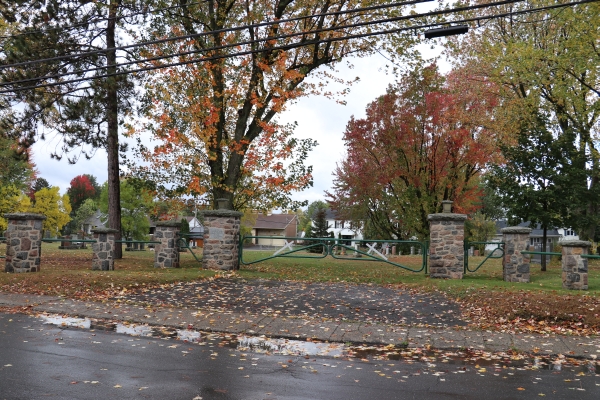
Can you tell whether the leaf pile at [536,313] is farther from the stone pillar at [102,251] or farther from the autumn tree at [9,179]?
the autumn tree at [9,179]

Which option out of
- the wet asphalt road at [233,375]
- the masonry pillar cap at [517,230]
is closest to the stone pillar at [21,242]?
the wet asphalt road at [233,375]

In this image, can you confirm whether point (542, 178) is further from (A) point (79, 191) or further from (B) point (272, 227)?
(A) point (79, 191)

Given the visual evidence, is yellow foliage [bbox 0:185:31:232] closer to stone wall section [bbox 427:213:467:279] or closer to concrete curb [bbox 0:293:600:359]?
concrete curb [bbox 0:293:600:359]

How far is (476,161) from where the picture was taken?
22984 mm

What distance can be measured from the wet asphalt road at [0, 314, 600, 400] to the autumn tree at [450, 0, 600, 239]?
13.6 meters

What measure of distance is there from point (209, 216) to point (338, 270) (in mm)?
5151

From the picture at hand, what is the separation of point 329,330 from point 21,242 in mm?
9735

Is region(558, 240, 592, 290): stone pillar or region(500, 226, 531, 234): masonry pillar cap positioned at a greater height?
region(500, 226, 531, 234): masonry pillar cap

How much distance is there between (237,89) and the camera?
18703 millimetres

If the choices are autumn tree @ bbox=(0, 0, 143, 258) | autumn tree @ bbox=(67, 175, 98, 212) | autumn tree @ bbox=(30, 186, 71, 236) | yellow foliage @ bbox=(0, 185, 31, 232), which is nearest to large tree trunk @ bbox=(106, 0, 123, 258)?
autumn tree @ bbox=(0, 0, 143, 258)

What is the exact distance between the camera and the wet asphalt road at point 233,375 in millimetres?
4992

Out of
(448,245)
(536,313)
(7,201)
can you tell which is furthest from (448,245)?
(7,201)

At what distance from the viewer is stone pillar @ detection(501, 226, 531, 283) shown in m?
14.2

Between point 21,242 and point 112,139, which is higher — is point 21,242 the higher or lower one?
the lower one
